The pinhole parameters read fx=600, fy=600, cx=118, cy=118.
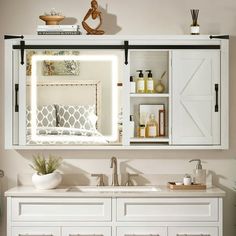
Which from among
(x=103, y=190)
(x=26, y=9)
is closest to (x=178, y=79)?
(x=103, y=190)

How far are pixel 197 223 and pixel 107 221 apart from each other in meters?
0.65

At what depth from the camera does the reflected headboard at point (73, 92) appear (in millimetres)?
4625

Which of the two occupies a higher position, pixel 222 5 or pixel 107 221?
pixel 222 5

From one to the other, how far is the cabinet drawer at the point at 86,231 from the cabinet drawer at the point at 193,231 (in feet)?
1.52

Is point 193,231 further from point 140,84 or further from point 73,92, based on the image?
point 73,92

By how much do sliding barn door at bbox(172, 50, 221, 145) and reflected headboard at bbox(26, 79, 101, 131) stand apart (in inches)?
23.3

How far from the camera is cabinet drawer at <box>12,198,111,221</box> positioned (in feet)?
14.3

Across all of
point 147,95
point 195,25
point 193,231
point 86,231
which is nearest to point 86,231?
point 86,231

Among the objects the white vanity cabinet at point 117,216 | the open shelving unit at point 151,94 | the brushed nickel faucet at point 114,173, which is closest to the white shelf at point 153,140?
the open shelving unit at point 151,94

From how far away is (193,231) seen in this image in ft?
14.3

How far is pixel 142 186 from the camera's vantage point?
4758 millimetres

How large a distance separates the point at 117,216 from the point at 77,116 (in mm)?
840

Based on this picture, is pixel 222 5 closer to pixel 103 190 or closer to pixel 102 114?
pixel 102 114

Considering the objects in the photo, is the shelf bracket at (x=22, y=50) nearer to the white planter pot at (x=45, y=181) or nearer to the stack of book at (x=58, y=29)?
the stack of book at (x=58, y=29)
